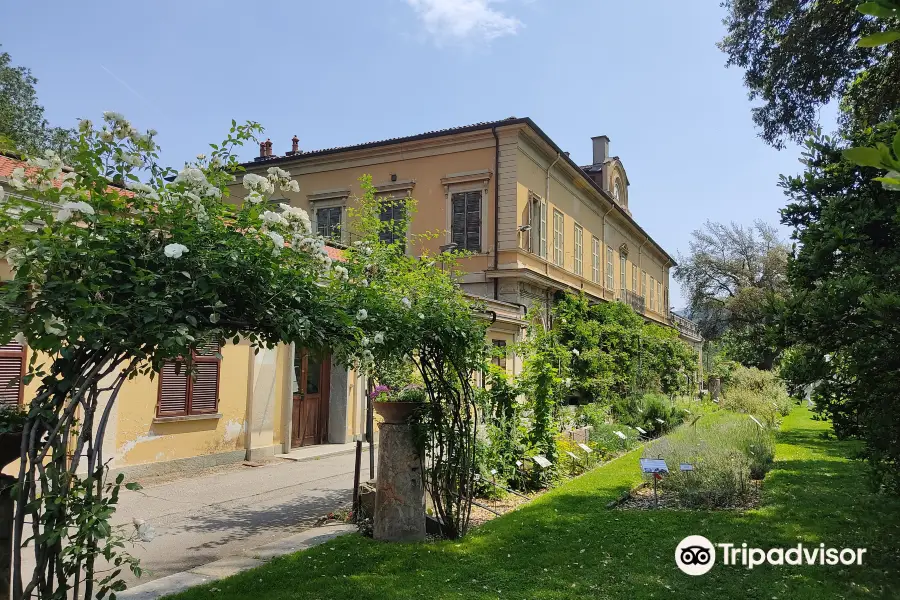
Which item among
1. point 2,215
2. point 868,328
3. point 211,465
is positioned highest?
point 2,215

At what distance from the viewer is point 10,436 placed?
3.14m

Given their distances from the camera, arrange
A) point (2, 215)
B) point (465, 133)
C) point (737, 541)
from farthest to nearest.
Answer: point (465, 133), point (737, 541), point (2, 215)

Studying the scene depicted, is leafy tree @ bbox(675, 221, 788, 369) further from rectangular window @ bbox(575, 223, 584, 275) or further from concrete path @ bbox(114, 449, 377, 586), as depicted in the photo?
concrete path @ bbox(114, 449, 377, 586)

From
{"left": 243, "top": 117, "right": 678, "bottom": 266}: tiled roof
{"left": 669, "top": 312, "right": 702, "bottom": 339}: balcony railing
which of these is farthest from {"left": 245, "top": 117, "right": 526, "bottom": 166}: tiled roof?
{"left": 669, "top": 312, "right": 702, "bottom": 339}: balcony railing

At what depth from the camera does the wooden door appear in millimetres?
13039

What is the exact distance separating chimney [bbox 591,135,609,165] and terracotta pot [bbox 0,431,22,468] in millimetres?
27085

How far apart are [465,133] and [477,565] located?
14.5m

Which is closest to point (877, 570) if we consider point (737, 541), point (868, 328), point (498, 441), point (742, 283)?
point (737, 541)

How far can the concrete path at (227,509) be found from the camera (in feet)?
20.2

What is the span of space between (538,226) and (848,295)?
14458mm

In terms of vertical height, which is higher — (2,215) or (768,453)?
(2,215)

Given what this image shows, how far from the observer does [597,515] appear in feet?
23.6

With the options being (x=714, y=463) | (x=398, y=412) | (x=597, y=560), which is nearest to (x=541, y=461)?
(x=714, y=463)

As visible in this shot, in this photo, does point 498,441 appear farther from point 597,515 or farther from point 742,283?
point 742,283
